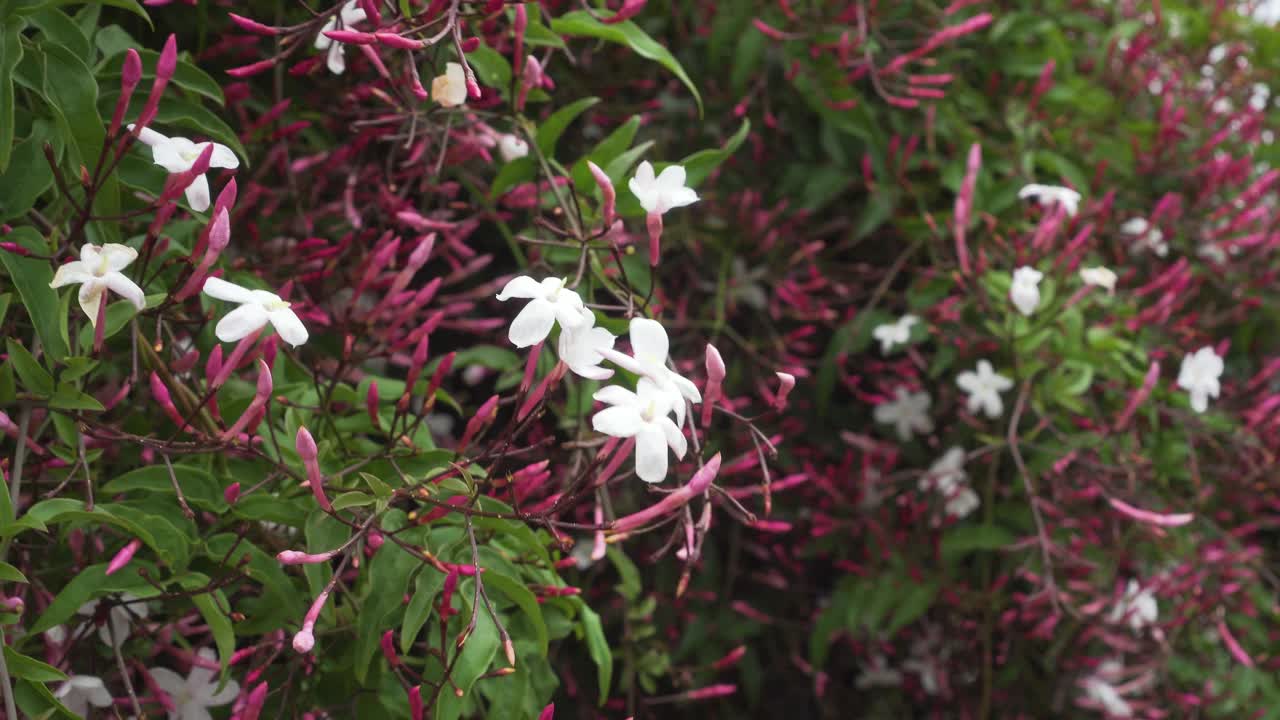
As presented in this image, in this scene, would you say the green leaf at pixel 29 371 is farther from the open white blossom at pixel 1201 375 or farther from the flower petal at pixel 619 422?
the open white blossom at pixel 1201 375

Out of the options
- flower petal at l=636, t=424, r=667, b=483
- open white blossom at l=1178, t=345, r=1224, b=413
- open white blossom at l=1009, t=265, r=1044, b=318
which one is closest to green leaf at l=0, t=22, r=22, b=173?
flower petal at l=636, t=424, r=667, b=483

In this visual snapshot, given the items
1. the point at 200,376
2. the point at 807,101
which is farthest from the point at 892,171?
the point at 200,376

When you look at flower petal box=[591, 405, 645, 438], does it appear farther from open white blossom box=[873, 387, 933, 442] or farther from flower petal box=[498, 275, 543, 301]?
open white blossom box=[873, 387, 933, 442]

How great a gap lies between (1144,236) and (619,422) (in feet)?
3.83

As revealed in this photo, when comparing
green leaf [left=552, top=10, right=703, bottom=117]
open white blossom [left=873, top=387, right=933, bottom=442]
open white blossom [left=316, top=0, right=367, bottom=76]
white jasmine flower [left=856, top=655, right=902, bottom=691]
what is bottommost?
white jasmine flower [left=856, top=655, right=902, bottom=691]

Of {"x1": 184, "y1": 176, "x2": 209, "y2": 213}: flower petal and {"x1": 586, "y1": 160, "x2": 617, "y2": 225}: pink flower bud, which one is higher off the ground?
{"x1": 184, "y1": 176, "x2": 209, "y2": 213}: flower petal

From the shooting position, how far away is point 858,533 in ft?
4.91

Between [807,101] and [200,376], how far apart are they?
0.87m

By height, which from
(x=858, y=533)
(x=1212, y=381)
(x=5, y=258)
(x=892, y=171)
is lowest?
(x=858, y=533)

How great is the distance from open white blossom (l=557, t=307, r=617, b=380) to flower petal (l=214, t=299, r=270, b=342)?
7.5 inches

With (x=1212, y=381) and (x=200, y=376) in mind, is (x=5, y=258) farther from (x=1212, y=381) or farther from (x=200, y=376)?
(x=1212, y=381)

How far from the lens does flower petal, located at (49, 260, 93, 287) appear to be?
0.70 metres

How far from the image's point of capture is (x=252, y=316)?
679 millimetres

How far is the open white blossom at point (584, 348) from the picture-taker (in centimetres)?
69
